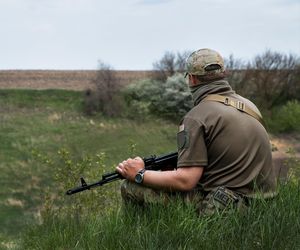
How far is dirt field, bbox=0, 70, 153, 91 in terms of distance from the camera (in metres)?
60.2

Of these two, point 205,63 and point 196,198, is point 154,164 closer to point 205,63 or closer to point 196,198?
point 196,198

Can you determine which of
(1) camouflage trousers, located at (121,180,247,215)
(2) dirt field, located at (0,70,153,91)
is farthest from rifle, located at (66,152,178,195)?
(2) dirt field, located at (0,70,153,91)

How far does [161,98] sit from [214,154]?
5184 cm

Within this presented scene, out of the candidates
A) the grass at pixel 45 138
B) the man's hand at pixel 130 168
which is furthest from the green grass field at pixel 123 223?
the grass at pixel 45 138

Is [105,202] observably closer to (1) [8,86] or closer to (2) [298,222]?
(2) [298,222]

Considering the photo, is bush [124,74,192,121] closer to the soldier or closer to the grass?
the grass

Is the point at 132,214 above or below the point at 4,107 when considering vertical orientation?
above

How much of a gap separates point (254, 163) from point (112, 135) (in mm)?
38837

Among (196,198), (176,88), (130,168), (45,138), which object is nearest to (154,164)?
(130,168)

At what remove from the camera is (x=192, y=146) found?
493cm

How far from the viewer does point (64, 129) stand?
4300 centimetres

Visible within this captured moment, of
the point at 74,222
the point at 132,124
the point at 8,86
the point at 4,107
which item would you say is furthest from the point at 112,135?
the point at 74,222

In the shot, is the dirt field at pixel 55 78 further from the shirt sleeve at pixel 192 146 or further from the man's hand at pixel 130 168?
the shirt sleeve at pixel 192 146

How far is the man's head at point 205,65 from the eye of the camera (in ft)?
16.8
